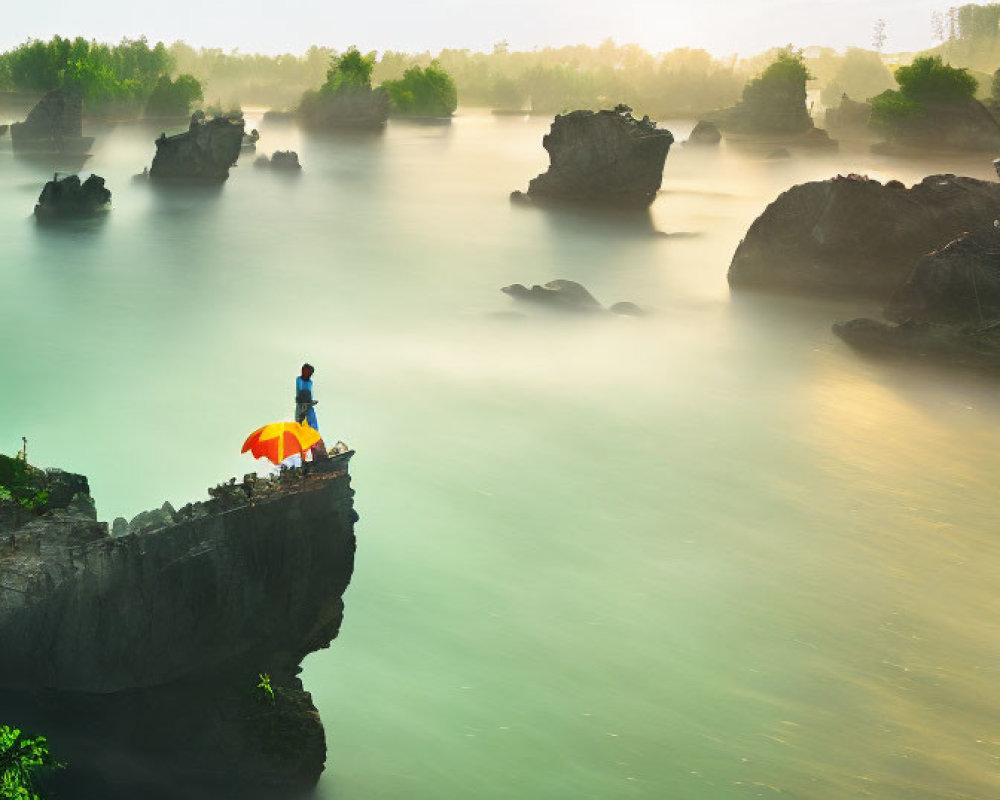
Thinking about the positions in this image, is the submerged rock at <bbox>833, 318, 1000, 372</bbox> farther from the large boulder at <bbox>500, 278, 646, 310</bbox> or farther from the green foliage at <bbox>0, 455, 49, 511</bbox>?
the green foliage at <bbox>0, 455, 49, 511</bbox>

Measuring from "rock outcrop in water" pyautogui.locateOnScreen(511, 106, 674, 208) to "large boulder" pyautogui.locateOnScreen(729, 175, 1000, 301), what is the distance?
2147 cm

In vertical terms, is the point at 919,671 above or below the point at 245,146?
below

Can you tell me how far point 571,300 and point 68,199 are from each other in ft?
99.6

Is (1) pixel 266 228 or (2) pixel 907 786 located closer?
(2) pixel 907 786

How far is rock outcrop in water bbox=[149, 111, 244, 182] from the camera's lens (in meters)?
71.1

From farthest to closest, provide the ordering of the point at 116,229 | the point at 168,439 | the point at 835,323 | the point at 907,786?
the point at 116,229 < the point at 835,323 < the point at 168,439 < the point at 907,786

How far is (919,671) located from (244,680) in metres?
10.3

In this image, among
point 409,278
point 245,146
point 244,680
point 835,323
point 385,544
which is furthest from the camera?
point 245,146

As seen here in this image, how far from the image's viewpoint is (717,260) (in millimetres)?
52781

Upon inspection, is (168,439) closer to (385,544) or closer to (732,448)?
(385,544)

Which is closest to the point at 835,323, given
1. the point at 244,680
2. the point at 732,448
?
the point at 732,448

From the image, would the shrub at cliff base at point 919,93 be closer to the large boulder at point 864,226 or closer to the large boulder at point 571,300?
the large boulder at point 864,226

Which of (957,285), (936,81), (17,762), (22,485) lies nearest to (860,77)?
(936,81)

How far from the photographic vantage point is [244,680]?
13.6m
